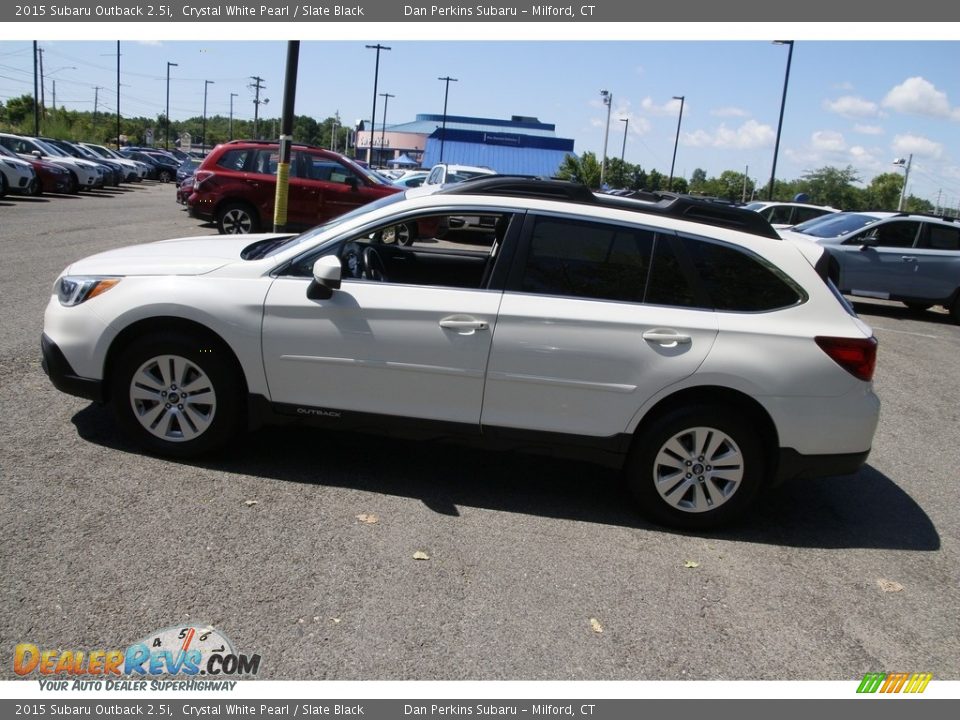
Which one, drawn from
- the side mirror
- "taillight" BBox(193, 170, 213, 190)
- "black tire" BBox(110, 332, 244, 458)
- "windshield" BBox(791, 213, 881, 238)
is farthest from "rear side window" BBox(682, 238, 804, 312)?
"taillight" BBox(193, 170, 213, 190)

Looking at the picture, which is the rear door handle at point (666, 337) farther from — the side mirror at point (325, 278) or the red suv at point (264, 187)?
the red suv at point (264, 187)

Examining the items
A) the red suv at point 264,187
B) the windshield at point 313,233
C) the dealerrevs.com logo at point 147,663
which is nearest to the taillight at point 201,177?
the red suv at point 264,187

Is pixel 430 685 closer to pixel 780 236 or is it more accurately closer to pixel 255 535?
pixel 255 535

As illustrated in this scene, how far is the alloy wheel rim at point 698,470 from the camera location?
467 cm

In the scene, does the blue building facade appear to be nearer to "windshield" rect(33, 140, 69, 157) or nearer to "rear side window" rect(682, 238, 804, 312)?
"windshield" rect(33, 140, 69, 157)

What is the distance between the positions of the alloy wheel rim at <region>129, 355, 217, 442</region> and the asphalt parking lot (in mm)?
213

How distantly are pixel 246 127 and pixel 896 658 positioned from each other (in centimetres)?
17634

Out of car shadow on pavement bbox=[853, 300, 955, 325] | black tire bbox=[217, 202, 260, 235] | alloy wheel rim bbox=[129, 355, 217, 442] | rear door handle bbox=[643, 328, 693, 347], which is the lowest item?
car shadow on pavement bbox=[853, 300, 955, 325]

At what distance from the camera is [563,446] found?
4.74 metres

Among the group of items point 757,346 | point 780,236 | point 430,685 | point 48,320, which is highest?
point 780,236

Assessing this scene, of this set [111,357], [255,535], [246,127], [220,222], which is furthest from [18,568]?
[246,127]

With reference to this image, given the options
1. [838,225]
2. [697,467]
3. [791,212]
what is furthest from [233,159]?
[697,467]

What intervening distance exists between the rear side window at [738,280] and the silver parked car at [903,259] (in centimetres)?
1062

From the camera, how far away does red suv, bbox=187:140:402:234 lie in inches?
620
